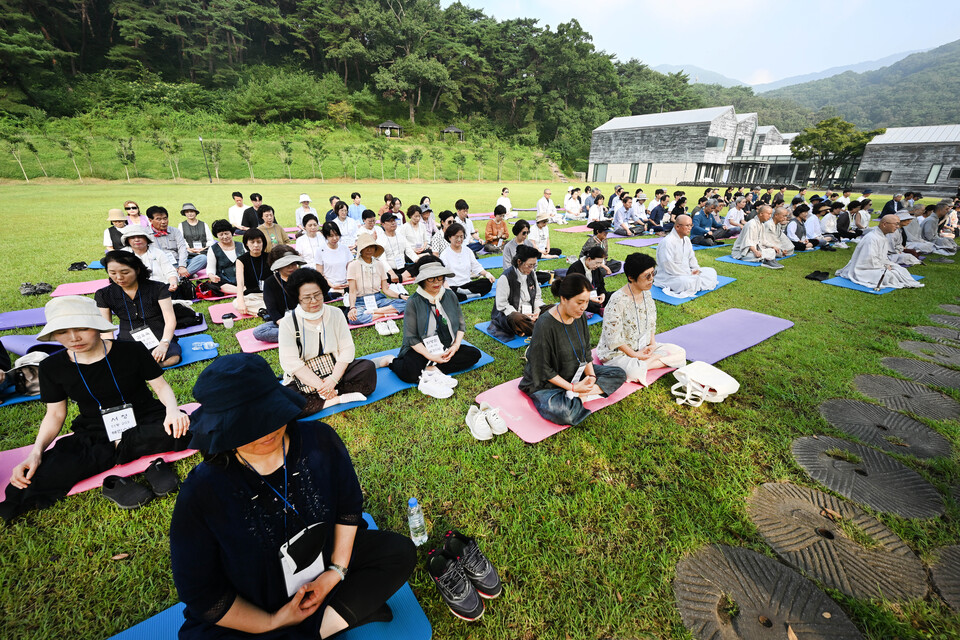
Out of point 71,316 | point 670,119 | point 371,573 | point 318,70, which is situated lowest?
point 371,573

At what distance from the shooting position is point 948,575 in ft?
8.26

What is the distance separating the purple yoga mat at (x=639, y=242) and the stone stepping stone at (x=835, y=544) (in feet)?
32.2

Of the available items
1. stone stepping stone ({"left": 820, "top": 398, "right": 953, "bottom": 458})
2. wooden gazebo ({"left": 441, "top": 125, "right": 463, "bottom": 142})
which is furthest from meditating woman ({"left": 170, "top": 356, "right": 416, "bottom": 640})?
wooden gazebo ({"left": 441, "top": 125, "right": 463, "bottom": 142})

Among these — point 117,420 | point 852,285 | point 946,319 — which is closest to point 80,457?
point 117,420

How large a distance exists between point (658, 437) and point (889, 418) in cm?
254

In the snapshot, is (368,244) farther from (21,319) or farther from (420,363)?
(21,319)

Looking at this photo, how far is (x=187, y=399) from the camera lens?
427cm

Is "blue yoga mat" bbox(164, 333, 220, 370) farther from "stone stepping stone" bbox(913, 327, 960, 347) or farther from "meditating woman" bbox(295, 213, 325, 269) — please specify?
"stone stepping stone" bbox(913, 327, 960, 347)

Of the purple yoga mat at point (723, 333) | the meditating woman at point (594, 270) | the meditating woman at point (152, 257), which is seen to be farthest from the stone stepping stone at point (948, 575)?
the meditating woman at point (152, 257)

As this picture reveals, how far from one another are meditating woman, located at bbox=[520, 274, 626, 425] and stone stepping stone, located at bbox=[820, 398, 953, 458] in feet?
8.29

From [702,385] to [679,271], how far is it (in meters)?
4.18

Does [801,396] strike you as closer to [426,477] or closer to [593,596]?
[593,596]

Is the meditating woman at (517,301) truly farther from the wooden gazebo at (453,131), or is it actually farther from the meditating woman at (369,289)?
the wooden gazebo at (453,131)

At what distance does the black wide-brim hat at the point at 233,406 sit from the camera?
4.82 feet
